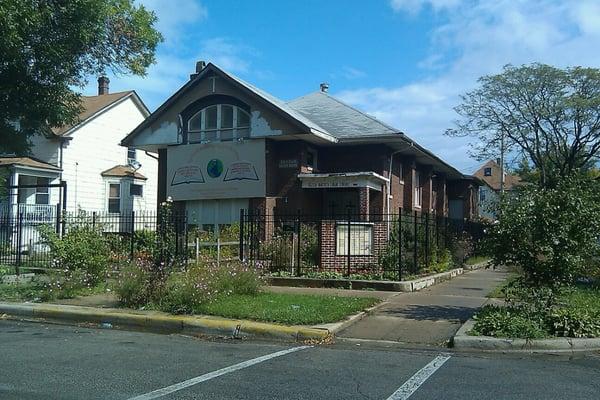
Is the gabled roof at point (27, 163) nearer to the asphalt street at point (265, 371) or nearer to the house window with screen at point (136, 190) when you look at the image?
the house window with screen at point (136, 190)

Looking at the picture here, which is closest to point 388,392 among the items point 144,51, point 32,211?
point 144,51

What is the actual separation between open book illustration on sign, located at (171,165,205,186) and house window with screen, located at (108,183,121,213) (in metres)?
6.89

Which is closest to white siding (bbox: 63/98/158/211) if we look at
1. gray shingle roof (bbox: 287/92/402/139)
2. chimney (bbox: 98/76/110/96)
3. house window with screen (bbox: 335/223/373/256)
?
chimney (bbox: 98/76/110/96)

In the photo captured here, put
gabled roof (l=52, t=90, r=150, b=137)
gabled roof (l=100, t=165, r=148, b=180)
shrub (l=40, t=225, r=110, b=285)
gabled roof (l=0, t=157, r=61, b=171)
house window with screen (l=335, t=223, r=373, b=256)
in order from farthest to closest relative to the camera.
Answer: gabled roof (l=100, t=165, r=148, b=180)
gabled roof (l=52, t=90, r=150, b=137)
gabled roof (l=0, t=157, r=61, b=171)
house window with screen (l=335, t=223, r=373, b=256)
shrub (l=40, t=225, r=110, b=285)

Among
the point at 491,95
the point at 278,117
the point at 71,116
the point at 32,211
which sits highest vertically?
the point at 491,95

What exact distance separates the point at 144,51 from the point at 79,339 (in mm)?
8324

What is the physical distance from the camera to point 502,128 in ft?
116

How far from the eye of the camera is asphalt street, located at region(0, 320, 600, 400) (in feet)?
19.5

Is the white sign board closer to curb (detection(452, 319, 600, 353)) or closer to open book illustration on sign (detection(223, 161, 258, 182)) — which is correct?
open book illustration on sign (detection(223, 161, 258, 182))

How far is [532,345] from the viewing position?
8484mm

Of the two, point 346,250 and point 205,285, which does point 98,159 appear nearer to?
point 346,250

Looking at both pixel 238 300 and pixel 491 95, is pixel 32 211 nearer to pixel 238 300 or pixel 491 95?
pixel 238 300

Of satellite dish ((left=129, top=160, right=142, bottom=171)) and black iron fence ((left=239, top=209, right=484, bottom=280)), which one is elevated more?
satellite dish ((left=129, top=160, right=142, bottom=171))

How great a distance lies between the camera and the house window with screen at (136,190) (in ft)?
101
